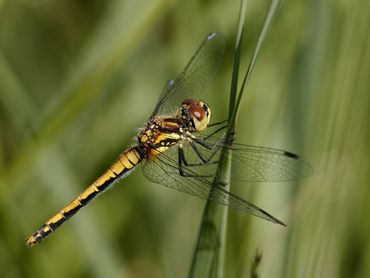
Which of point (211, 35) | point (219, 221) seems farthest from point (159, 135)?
point (219, 221)

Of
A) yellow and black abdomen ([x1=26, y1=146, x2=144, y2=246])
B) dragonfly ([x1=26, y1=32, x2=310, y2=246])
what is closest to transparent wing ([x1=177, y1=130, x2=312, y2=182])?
dragonfly ([x1=26, y1=32, x2=310, y2=246])

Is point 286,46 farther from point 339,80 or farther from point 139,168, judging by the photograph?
point 139,168

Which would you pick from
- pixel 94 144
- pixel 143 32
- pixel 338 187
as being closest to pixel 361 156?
pixel 338 187

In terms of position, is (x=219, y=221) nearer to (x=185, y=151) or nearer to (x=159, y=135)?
(x=185, y=151)

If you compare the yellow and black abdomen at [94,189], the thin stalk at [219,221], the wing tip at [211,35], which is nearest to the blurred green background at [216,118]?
the yellow and black abdomen at [94,189]

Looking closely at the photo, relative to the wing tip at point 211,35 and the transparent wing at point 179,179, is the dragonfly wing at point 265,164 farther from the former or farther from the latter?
the wing tip at point 211,35

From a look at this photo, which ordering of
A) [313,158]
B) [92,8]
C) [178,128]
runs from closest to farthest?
[313,158] < [178,128] < [92,8]
